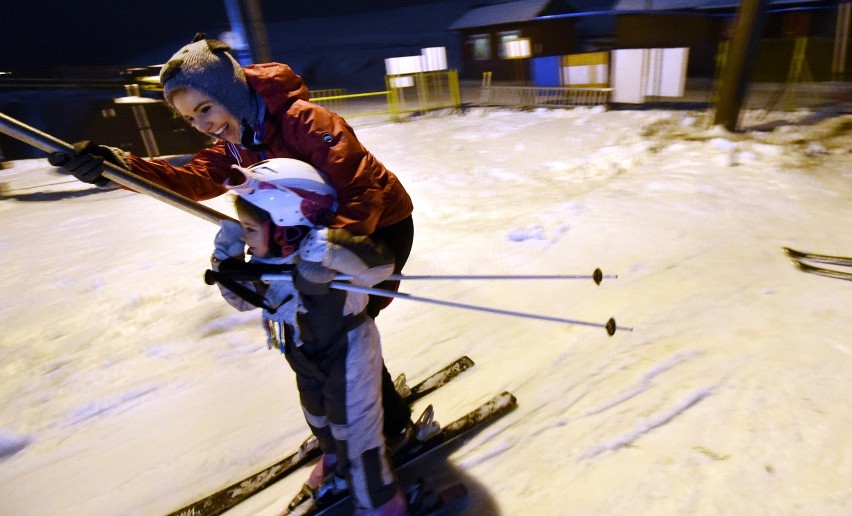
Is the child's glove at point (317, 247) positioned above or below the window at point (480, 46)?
below

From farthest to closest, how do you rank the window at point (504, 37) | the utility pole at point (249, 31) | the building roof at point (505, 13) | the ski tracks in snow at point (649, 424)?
the window at point (504, 37)
the building roof at point (505, 13)
the utility pole at point (249, 31)
the ski tracks in snow at point (649, 424)

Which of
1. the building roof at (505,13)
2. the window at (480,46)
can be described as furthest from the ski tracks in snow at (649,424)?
the window at (480,46)

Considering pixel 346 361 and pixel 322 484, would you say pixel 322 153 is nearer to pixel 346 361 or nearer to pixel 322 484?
pixel 346 361

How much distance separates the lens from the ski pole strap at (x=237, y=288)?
5.10 ft

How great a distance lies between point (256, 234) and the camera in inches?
60.6

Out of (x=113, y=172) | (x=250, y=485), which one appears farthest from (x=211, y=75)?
(x=250, y=485)

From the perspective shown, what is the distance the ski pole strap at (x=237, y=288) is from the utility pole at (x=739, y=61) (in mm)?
8737

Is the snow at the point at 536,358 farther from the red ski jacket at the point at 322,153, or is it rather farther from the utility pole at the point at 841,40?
the utility pole at the point at 841,40

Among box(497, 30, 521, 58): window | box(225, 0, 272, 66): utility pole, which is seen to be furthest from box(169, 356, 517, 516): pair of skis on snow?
box(497, 30, 521, 58): window

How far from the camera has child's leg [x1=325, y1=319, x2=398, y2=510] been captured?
1.60m

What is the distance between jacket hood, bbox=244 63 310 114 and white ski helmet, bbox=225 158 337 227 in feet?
0.95

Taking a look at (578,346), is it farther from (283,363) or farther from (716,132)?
(716,132)

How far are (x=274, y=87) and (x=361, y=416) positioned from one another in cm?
116

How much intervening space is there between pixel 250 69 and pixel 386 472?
1505 mm
